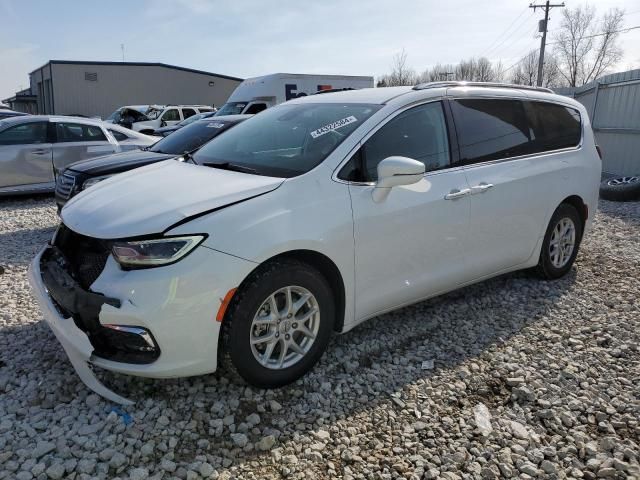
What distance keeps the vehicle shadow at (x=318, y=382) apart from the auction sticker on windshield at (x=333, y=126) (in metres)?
1.47

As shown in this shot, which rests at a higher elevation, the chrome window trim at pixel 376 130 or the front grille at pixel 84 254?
the chrome window trim at pixel 376 130

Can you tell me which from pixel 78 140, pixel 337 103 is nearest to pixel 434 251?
pixel 337 103

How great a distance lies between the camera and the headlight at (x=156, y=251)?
2.67m

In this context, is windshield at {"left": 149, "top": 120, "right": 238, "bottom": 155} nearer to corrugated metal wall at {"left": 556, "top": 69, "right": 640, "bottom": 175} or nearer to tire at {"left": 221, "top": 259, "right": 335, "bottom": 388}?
→ tire at {"left": 221, "top": 259, "right": 335, "bottom": 388}

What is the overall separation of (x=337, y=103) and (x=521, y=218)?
1.76m

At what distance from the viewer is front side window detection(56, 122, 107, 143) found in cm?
943

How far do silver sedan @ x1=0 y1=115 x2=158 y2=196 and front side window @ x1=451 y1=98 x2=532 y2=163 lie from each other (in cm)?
719

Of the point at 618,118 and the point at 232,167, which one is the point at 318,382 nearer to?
the point at 232,167

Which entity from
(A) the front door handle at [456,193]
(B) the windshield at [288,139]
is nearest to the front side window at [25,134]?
(B) the windshield at [288,139]

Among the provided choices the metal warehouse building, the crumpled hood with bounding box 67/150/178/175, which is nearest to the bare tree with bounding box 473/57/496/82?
the metal warehouse building

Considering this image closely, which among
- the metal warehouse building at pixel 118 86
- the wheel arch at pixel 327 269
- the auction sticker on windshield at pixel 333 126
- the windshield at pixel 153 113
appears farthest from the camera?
the metal warehouse building at pixel 118 86

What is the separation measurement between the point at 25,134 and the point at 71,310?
Answer: 25.4 feet

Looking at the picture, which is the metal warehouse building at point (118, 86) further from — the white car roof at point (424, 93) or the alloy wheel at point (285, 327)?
the alloy wheel at point (285, 327)

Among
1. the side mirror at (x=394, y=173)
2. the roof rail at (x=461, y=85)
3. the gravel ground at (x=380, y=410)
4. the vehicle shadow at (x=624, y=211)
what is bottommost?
the gravel ground at (x=380, y=410)
